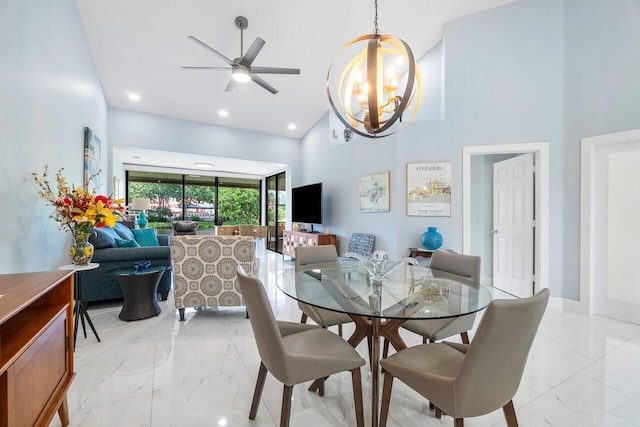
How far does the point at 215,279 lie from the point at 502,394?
2561 millimetres

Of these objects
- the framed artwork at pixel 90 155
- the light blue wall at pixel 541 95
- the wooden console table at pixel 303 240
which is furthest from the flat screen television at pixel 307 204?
the framed artwork at pixel 90 155

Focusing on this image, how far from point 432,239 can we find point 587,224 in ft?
5.54

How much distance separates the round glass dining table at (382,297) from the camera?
1.38 metres

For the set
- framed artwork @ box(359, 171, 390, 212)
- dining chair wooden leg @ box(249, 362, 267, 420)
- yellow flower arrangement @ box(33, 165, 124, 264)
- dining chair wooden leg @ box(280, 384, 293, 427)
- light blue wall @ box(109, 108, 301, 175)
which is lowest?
dining chair wooden leg @ box(249, 362, 267, 420)

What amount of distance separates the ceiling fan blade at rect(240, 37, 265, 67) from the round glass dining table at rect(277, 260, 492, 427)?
2.43 metres

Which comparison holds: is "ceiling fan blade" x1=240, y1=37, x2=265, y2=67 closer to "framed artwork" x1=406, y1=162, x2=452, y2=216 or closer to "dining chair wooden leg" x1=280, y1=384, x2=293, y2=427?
"framed artwork" x1=406, y1=162, x2=452, y2=216

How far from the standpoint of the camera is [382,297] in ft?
5.41

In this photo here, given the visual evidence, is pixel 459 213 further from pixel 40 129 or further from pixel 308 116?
pixel 40 129

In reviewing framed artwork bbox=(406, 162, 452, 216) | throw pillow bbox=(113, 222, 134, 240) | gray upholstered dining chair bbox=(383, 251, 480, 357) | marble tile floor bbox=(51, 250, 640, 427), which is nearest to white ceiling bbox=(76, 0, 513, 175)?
framed artwork bbox=(406, 162, 452, 216)

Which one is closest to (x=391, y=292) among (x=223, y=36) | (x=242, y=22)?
(x=242, y=22)

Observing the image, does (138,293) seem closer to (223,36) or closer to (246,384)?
(246,384)

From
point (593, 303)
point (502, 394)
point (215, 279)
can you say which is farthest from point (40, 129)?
point (593, 303)

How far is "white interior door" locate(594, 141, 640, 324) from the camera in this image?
2809 millimetres

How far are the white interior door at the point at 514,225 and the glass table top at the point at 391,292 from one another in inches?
82.5
